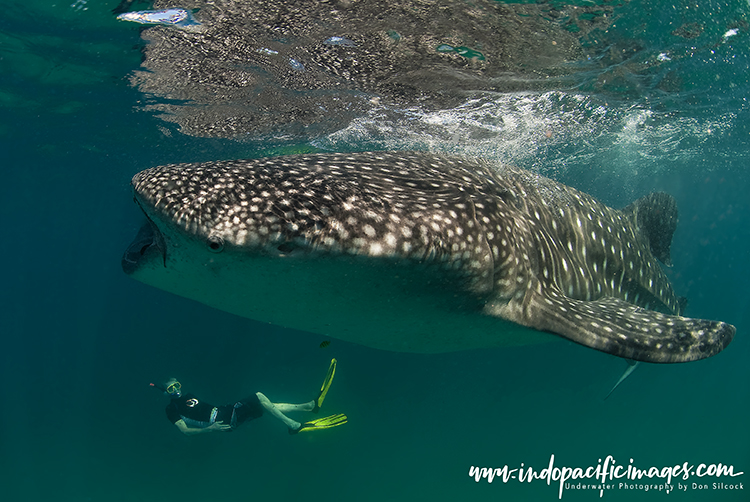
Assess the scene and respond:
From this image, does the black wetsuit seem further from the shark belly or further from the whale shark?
the shark belly

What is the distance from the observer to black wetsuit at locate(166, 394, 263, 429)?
36.1 feet

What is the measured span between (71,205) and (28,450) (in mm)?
26503

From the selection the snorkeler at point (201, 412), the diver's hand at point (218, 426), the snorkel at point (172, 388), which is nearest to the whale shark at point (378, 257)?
the snorkeler at point (201, 412)

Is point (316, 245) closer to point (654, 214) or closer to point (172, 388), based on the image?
point (654, 214)

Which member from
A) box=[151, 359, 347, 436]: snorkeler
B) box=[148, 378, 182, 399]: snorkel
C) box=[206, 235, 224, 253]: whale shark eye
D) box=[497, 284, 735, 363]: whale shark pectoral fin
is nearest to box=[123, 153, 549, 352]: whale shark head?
box=[206, 235, 224, 253]: whale shark eye

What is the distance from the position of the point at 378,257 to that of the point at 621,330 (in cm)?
233

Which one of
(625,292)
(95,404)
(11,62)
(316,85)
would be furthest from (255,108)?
(95,404)

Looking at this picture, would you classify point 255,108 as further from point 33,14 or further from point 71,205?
point 71,205

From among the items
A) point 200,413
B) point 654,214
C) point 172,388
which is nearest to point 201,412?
point 200,413

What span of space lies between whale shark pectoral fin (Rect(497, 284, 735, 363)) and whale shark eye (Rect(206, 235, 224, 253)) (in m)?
2.12

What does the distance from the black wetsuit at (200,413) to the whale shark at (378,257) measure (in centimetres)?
918

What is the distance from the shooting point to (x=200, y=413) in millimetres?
11016

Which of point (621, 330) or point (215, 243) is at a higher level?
point (215, 243)

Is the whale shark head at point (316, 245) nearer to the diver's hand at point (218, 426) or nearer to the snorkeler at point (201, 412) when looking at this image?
the snorkeler at point (201, 412)
